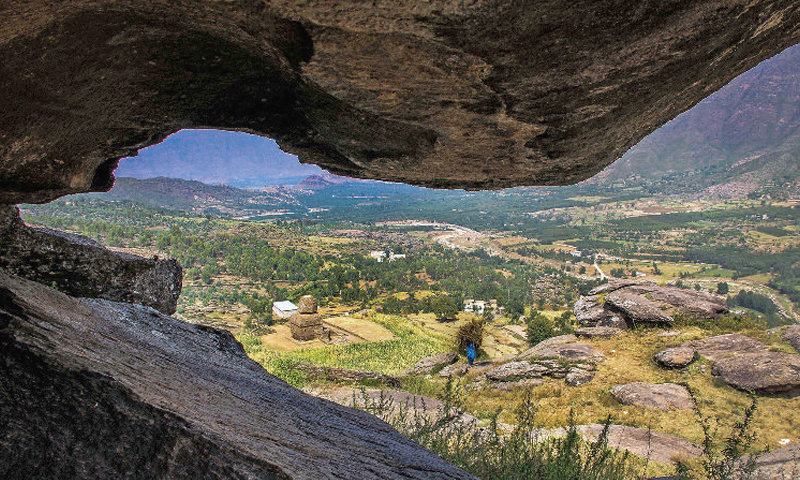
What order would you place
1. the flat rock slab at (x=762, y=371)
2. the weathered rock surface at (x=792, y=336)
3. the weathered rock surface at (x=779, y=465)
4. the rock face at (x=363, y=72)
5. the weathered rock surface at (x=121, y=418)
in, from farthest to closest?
the weathered rock surface at (x=792, y=336)
the flat rock slab at (x=762, y=371)
the weathered rock surface at (x=779, y=465)
the rock face at (x=363, y=72)
the weathered rock surface at (x=121, y=418)

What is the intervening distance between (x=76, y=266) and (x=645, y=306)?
866 inches

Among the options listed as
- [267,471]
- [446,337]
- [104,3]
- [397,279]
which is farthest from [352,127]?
[397,279]

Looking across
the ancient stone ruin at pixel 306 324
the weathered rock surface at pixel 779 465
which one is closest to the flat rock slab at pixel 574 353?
the weathered rock surface at pixel 779 465

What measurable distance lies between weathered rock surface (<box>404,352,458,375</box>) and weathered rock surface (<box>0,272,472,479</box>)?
48.6 feet

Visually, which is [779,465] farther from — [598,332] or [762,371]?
[598,332]

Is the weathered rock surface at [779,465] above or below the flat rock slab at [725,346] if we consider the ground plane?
below

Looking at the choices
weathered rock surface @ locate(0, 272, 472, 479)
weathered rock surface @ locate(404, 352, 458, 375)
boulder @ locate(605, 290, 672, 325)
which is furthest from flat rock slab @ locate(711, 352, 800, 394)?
weathered rock surface @ locate(0, 272, 472, 479)

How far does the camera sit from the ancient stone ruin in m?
28.7

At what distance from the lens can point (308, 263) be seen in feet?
337

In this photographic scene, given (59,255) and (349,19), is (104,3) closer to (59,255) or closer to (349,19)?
(349,19)

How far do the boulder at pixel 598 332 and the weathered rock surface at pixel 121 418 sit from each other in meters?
17.8

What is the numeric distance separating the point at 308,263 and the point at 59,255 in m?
99.2

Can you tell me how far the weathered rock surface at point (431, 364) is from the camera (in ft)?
60.2

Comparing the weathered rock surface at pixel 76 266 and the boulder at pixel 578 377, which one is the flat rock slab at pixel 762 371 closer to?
the boulder at pixel 578 377
